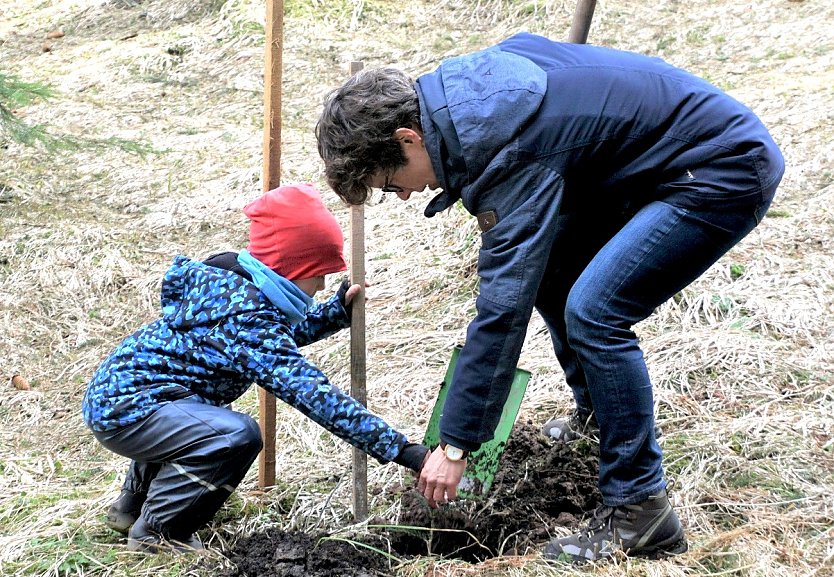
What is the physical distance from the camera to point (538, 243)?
2.11 metres

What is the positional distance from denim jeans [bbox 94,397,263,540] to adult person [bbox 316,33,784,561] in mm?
617

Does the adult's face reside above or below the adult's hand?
above

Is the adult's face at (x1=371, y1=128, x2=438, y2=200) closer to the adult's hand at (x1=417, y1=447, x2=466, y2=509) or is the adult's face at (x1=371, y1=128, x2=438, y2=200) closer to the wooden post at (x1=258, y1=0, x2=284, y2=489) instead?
the wooden post at (x1=258, y1=0, x2=284, y2=489)

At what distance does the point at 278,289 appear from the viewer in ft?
8.57

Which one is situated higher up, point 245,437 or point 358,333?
point 358,333

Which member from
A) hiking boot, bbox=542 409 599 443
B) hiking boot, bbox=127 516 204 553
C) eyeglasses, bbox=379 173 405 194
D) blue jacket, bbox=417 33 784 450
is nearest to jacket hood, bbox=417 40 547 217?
blue jacket, bbox=417 33 784 450

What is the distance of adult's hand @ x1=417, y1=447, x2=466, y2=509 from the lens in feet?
7.74

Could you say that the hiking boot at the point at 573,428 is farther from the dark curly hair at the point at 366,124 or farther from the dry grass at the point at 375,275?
the dark curly hair at the point at 366,124

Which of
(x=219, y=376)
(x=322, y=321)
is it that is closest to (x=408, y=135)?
(x=322, y=321)

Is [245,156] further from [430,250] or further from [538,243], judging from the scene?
[538,243]

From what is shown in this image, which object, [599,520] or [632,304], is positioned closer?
[632,304]

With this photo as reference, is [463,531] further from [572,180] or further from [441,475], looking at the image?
[572,180]

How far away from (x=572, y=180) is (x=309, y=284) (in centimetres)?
93

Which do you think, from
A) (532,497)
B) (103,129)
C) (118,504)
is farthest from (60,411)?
(103,129)
